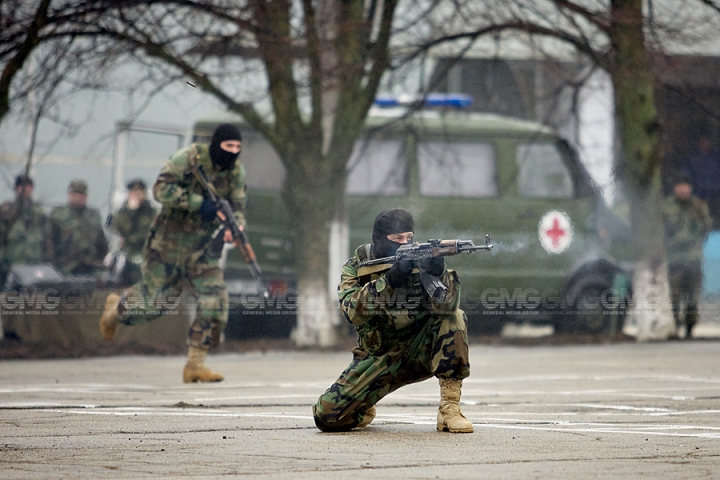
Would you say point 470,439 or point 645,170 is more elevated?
point 645,170

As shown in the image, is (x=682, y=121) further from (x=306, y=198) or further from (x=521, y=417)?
(x=521, y=417)

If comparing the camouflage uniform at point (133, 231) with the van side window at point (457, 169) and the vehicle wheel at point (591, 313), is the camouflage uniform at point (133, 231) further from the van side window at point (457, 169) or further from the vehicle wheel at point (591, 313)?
the vehicle wheel at point (591, 313)

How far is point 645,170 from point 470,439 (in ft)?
30.3

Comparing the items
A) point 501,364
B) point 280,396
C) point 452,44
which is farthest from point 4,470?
point 452,44

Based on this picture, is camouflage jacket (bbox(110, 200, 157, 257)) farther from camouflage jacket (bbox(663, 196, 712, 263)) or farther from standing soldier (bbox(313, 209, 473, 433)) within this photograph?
standing soldier (bbox(313, 209, 473, 433))

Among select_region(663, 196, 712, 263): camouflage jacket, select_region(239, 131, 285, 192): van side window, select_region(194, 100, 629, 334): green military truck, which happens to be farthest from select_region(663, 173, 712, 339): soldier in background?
select_region(239, 131, 285, 192): van side window

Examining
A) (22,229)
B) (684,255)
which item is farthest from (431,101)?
(22,229)

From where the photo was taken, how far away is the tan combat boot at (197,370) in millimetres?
9461

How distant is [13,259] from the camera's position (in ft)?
42.6

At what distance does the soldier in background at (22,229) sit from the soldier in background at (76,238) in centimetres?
12

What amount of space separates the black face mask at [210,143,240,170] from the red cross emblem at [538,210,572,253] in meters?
5.73

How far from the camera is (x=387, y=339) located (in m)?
6.14

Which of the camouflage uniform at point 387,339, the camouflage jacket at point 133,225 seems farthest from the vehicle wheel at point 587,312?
the camouflage uniform at point 387,339

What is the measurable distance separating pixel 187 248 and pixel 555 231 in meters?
6.03
